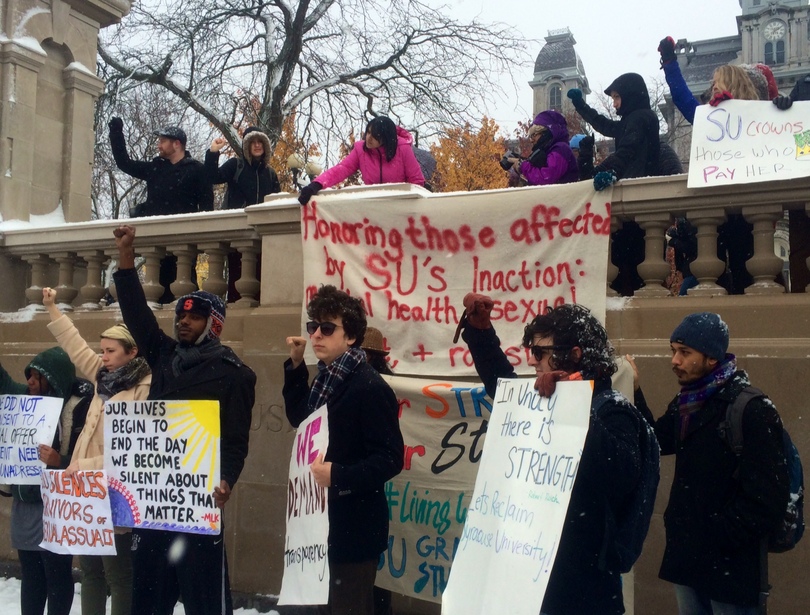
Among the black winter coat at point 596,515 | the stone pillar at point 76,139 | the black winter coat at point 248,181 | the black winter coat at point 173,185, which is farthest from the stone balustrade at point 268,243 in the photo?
the black winter coat at point 596,515

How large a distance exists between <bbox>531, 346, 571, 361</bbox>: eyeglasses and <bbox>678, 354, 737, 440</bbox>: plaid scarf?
0.68 m

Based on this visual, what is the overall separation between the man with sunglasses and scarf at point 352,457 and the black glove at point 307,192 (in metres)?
1.89

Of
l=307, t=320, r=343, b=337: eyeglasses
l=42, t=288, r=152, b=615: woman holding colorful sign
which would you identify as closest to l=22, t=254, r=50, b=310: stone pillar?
l=42, t=288, r=152, b=615: woman holding colorful sign

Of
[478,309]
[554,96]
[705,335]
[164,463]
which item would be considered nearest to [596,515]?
[705,335]

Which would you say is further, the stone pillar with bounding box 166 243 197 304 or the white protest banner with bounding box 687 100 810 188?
the stone pillar with bounding box 166 243 197 304

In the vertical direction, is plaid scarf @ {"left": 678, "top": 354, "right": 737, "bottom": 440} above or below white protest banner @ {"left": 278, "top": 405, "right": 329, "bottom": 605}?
above

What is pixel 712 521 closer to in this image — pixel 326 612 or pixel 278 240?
pixel 326 612

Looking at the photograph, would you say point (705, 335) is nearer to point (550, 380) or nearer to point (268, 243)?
point (550, 380)

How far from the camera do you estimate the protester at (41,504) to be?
4.77 m

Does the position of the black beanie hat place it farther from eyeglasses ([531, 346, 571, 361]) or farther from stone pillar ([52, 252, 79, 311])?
stone pillar ([52, 252, 79, 311])

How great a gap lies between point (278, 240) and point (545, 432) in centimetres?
315

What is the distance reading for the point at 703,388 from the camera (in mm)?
3344

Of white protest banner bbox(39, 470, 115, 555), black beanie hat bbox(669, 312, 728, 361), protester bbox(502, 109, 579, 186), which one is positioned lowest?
white protest banner bbox(39, 470, 115, 555)

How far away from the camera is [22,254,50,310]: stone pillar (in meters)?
6.98
